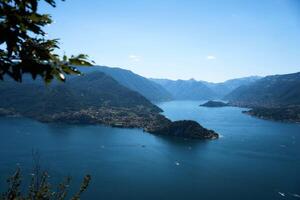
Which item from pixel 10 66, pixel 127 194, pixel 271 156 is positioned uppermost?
pixel 10 66

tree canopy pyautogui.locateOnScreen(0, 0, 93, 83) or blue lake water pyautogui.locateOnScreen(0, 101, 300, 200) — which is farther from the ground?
tree canopy pyautogui.locateOnScreen(0, 0, 93, 83)

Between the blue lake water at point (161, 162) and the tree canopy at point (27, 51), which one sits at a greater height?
the tree canopy at point (27, 51)

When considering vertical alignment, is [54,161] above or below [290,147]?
below

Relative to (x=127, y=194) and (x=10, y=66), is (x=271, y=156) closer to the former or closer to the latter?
(x=127, y=194)

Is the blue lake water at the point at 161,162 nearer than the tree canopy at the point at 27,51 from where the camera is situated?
No

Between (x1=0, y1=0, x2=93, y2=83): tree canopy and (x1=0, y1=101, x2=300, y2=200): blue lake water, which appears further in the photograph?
(x1=0, y1=101, x2=300, y2=200): blue lake water

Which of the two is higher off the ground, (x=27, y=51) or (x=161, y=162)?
(x=27, y=51)

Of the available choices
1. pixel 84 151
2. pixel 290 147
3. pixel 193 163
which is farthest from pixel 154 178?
pixel 290 147

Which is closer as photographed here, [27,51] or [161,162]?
[27,51]
